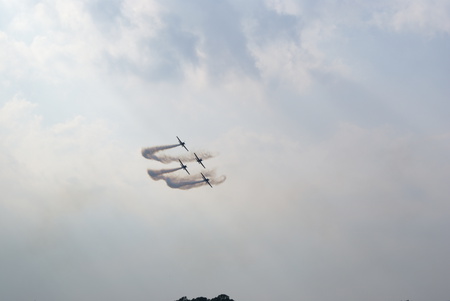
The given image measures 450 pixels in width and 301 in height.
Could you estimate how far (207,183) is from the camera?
17150cm

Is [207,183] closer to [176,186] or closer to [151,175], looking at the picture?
[176,186]

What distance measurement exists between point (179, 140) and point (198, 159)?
452 inches

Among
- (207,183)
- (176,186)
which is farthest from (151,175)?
(207,183)

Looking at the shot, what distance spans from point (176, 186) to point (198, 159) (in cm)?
1494

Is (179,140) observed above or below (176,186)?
above

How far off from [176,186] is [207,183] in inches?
549

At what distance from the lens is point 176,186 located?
167 m

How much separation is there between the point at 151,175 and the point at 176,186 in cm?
1185

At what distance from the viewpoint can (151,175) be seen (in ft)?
534

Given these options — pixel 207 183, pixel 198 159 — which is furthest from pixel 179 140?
pixel 207 183

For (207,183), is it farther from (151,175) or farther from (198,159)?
(151,175)

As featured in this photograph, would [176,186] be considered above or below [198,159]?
below

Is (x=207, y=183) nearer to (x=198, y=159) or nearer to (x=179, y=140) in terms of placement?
(x=198, y=159)

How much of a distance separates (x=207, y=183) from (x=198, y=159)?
12.4 metres
